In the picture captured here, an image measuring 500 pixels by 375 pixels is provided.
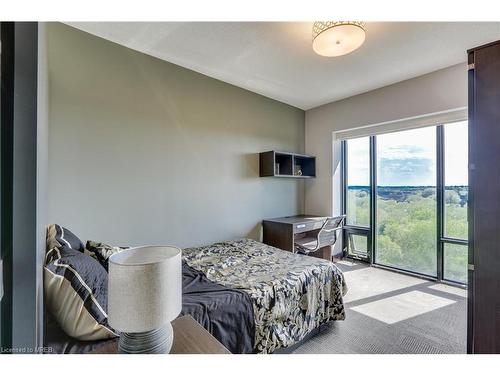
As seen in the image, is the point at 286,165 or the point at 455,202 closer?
the point at 455,202

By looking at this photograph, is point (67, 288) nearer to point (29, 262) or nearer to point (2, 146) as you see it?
point (29, 262)

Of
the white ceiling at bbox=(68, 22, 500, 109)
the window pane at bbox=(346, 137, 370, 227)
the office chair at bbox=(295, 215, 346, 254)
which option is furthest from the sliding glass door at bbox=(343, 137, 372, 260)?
the white ceiling at bbox=(68, 22, 500, 109)

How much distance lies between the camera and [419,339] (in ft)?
6.34

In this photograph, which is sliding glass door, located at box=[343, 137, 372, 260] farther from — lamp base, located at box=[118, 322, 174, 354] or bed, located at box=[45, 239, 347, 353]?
lamp base, located at box=[118, 322, 174, 354]

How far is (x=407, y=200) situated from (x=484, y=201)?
2.49 m

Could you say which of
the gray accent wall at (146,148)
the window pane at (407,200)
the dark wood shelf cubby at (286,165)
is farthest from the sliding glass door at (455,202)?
the gray accent wall at (146,148)

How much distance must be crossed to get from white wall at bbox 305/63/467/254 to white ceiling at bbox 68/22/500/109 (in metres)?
0.15

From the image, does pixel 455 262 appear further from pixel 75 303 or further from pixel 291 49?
pixel 75 303

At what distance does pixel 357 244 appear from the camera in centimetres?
404

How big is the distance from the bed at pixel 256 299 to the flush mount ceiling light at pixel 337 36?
1.99m

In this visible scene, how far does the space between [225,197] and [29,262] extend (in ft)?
8.11

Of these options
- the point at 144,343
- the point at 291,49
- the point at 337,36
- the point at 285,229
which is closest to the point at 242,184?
the point at 285,229

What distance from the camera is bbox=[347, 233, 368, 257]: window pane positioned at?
393cm
